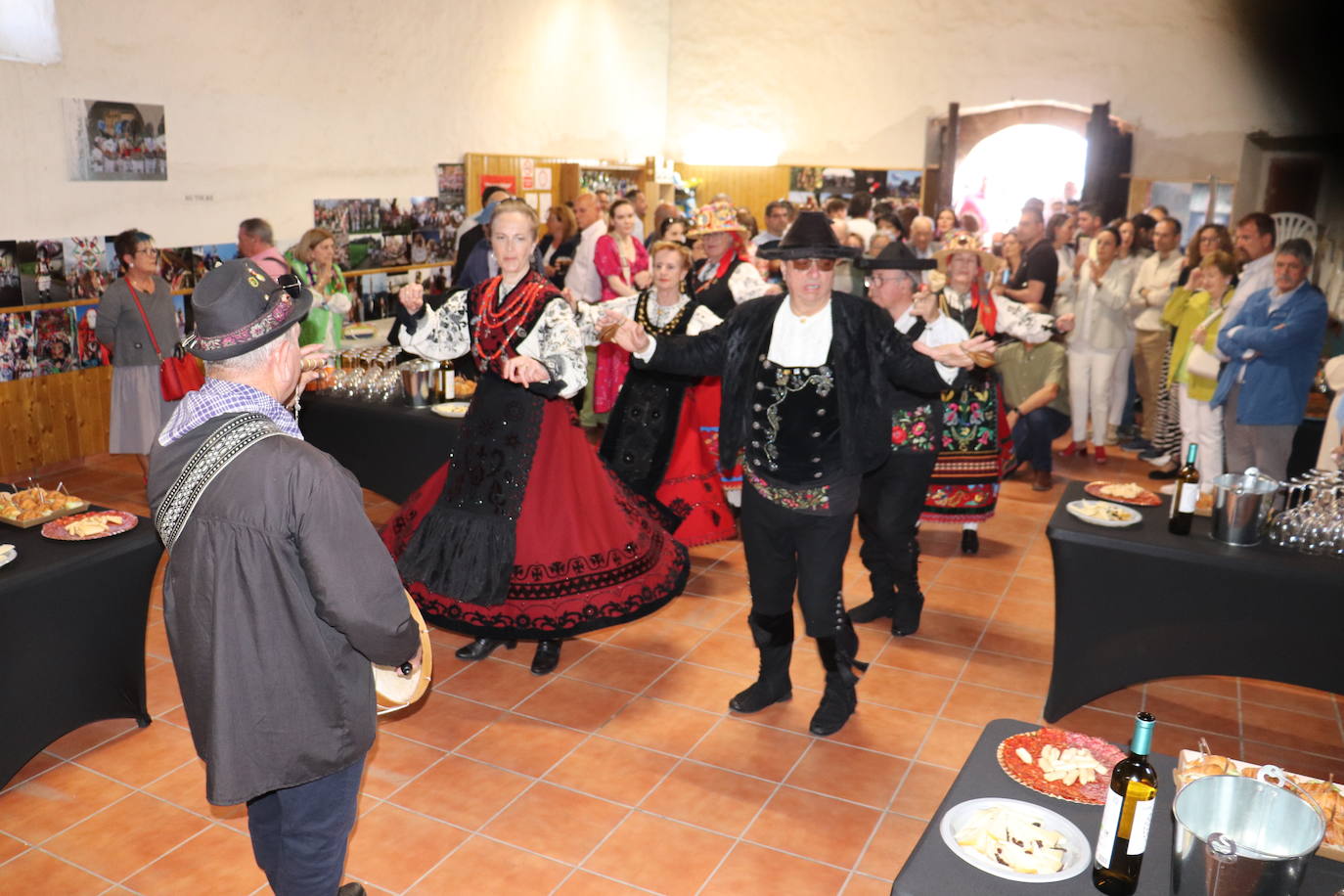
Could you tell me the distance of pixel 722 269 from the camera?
6.18 m

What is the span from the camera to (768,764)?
3.85 metres

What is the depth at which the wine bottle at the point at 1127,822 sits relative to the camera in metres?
1.80

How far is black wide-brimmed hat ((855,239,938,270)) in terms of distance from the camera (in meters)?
3.88

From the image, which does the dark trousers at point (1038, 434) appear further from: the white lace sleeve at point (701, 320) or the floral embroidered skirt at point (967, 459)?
the white lace sleeve at point (701, 320)

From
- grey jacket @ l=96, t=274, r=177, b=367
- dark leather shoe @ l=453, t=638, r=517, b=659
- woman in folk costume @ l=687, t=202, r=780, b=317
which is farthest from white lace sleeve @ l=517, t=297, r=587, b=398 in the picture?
grey jacket @ l=96, t=274, r=177, b=367

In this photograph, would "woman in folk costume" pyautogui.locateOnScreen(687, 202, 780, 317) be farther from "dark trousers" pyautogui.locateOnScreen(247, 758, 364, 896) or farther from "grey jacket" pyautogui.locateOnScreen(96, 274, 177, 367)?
"dark trousers" pyautogui.locateOnScreen(247, 758, 364, 896)

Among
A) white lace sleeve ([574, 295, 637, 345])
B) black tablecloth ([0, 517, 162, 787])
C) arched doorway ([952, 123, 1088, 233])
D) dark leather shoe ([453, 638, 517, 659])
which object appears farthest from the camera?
arched doorway ([952, 123, 1088, 233])

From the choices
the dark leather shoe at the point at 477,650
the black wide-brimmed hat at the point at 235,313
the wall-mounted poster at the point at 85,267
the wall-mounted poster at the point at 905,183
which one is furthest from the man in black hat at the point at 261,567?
the wall-mounted poster at the point at 905,183

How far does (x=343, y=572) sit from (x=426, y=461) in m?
3.44

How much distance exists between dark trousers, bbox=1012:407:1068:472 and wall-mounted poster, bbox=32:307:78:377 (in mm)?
6348

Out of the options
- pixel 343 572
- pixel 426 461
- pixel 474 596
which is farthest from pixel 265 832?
pixel 426 461

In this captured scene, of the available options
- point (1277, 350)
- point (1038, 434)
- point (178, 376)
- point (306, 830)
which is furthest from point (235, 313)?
point (1038, 434)

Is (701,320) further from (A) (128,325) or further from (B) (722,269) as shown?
(A) (128,325)

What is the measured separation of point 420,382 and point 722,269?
6.10ft
